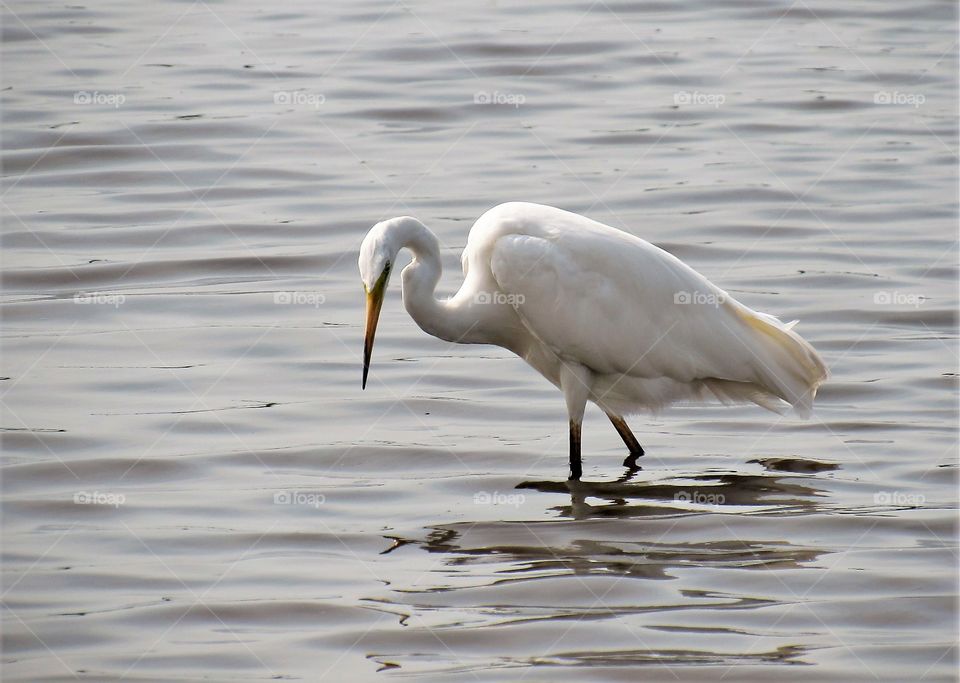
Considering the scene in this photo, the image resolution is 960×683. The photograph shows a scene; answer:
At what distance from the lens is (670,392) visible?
763cm

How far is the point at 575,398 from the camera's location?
7.48 m

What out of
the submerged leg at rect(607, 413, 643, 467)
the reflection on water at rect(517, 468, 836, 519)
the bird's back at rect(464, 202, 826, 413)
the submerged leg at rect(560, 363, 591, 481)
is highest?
the bird's back at rect(464, 202, 826, 413)

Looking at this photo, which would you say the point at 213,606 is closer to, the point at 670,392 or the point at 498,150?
the point at 670,392

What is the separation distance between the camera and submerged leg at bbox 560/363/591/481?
24.1 feet

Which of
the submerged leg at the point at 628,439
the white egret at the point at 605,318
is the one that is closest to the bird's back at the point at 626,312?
the white egret at the point at 605,318

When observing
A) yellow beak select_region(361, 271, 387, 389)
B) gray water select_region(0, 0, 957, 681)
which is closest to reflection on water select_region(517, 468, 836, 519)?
gray water select_region(0, 0, 957, 681)

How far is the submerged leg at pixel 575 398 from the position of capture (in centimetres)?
736

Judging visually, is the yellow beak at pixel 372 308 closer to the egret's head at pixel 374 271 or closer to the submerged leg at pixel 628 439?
→ the egret's head at pixel 374 271

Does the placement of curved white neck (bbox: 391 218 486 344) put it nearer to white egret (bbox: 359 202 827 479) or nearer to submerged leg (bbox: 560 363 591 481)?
white egret (bbox: 359 202 827 479)

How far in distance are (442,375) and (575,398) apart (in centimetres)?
153

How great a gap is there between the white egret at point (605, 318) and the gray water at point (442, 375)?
14.7 inches

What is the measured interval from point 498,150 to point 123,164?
11.2 feet

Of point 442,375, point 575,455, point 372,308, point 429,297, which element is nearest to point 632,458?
point 575,455

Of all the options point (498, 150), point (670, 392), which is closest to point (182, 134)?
point (498, 150)
